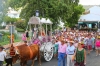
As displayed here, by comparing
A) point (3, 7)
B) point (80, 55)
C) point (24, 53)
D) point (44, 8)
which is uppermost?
point (3, 7)

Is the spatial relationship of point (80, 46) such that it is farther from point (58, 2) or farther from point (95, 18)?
point (95, 18)

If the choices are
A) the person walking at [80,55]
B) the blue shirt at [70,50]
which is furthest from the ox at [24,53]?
the person walking at [80,55]

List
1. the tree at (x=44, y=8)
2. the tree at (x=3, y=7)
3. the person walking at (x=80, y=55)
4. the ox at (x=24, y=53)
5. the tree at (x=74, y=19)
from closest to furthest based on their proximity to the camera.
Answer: the person walking at (x=80, y=55) < the ox at (x=24, y=53) < the tree at (x=44, y=8) < the tree at (x=3, y=7) < the tree at (x=74, y=19)

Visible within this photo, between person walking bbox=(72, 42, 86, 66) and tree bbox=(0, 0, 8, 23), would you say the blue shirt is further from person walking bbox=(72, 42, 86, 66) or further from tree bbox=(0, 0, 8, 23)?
tree bbox=(0, 0, 8, 23)

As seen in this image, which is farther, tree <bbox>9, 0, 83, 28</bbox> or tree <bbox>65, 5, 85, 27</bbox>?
tree <bbox>65, 5, 85, 27</bbox>

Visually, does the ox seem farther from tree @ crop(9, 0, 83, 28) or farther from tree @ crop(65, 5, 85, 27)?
tree @ crop(65, 5, 85, 27)

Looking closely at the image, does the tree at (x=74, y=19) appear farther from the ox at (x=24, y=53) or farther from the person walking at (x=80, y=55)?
the person walking at (x=80, y=55)

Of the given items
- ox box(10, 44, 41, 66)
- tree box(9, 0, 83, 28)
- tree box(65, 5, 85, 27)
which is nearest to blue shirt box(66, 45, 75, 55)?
ox box(10, 44, 41, 66)

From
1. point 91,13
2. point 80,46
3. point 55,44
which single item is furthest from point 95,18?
point 80,46

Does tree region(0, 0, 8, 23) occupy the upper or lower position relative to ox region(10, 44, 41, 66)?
upper

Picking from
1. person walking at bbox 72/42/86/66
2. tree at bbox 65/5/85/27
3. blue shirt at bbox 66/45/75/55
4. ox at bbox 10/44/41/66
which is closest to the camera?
person walking at bbox 72/42/86/66

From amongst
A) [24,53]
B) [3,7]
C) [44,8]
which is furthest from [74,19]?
[24,53]

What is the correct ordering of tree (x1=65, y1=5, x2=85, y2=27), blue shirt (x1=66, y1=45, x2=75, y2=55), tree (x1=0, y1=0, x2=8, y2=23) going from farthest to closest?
tree (x1=65, y1=5, x2=85, y2=27)
tree (x1=0, y1=0, x2=8, y2=23)
blue shirt (x1=66, y1=45, x2=75, y2=55)

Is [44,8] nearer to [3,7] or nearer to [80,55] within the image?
[3,7]
